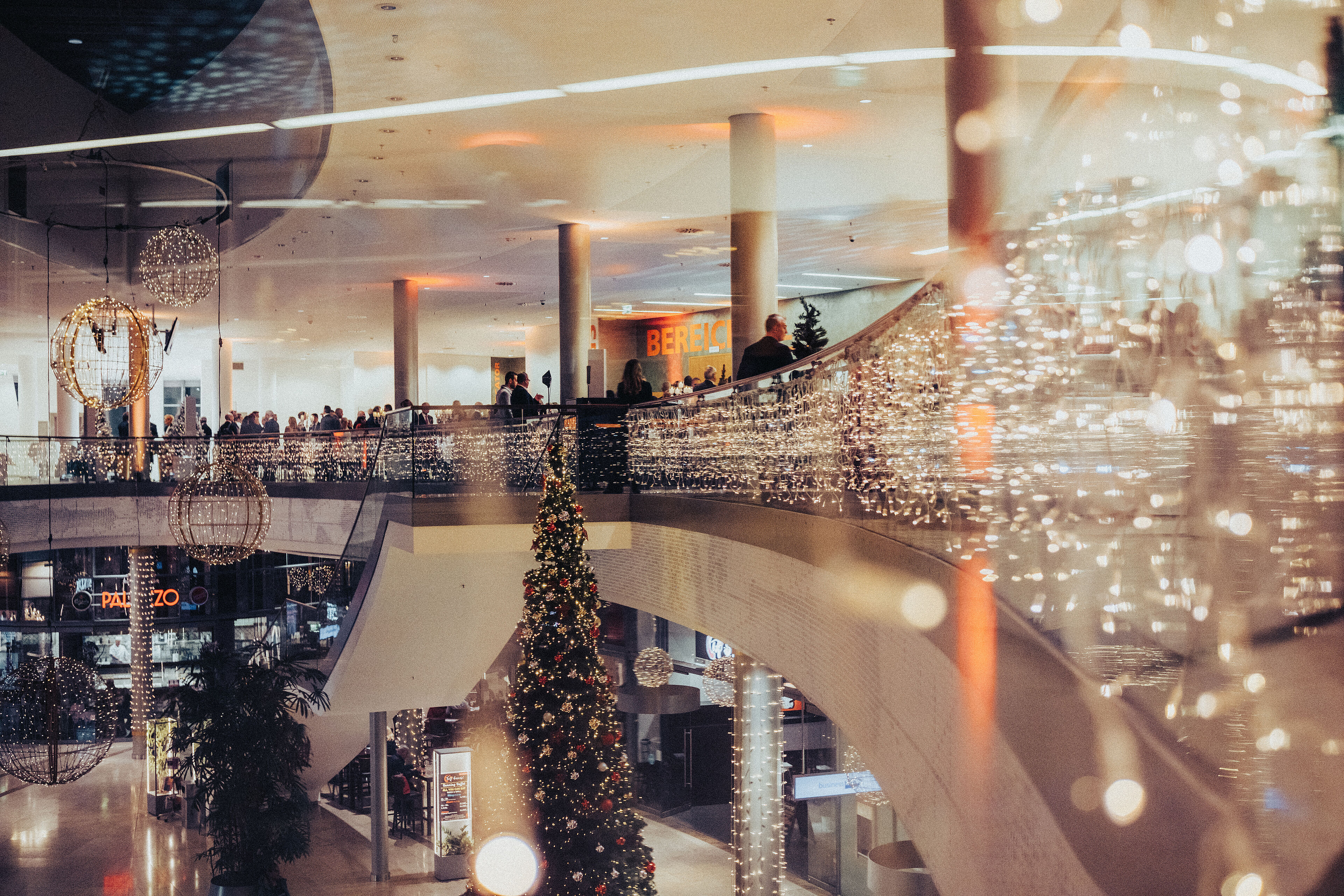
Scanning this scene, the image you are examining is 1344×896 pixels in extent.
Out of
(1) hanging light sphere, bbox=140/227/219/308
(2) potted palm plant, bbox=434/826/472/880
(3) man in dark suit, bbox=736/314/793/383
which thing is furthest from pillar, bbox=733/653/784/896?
(2) potted palm plant, bbox=434/826/472/880

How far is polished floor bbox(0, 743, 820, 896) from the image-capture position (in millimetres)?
13180

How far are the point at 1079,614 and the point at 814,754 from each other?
1516 centimetres

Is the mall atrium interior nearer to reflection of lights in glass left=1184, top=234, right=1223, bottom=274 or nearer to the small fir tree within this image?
reflection of lights in glass left=1184, top=234, right=1223, bottom=274

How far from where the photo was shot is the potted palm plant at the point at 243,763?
11328 millimetres

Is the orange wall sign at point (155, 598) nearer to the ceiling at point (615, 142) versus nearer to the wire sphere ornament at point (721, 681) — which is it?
the ceiling at point (615, 142)

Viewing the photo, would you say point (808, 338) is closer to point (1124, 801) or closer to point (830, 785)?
point (830, 785)

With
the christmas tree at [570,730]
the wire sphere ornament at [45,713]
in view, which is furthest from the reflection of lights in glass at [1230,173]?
the wire sphere ornament at [45,713]

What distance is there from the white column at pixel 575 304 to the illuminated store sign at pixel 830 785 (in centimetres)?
627

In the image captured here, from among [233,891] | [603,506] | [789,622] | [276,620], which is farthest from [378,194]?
[276,620]

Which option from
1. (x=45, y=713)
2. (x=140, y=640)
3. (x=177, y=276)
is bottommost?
(x=140, y=640)

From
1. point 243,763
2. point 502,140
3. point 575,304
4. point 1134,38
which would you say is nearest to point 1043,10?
point 502,140

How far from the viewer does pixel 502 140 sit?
1048cm

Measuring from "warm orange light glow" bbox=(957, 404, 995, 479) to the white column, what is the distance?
1175cm

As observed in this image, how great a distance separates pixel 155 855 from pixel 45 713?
5163 millimetres
